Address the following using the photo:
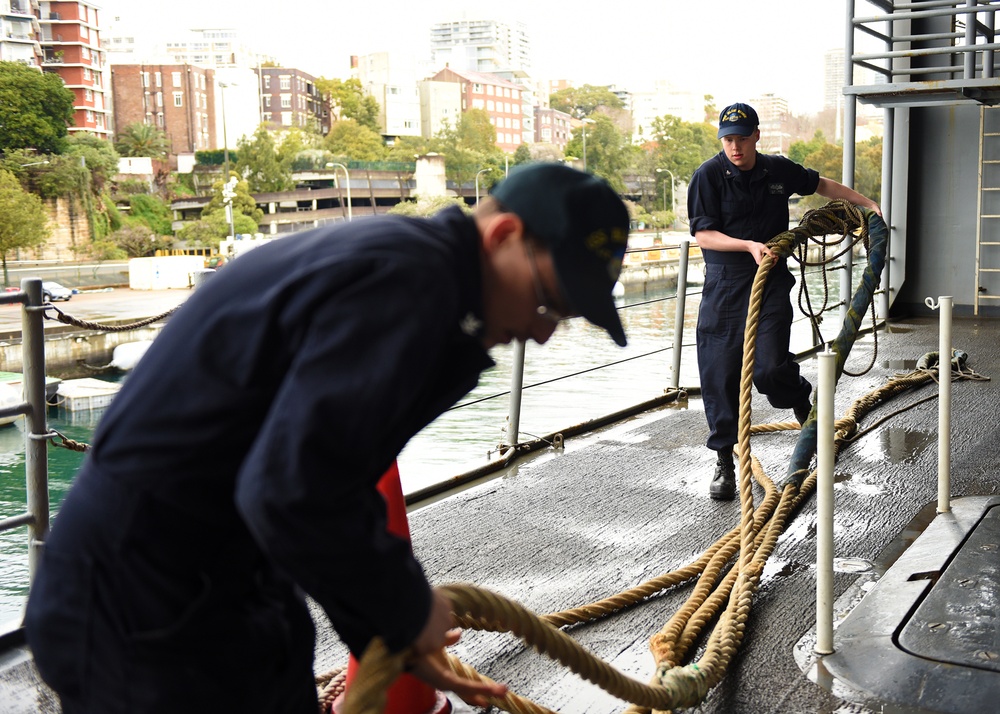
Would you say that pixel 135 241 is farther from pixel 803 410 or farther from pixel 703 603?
pixel 703 603

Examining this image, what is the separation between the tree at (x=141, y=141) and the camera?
8806 centimetres

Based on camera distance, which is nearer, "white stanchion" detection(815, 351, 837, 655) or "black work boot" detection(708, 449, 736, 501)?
"white stanchion" detection(815, 351, 837, 655)

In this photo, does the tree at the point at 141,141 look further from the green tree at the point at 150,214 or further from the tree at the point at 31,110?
the tree at the point at 31,110

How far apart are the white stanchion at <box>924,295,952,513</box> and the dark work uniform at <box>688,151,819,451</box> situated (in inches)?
31.4

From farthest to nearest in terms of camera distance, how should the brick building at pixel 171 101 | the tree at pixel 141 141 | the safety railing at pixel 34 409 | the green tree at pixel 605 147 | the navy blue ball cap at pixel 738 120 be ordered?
the brick building at pixel 171 101, the tree at pixel 141 141, the green tree at pixel 605 147, the navy blue ball cap at pixel 738 120, the safety railing at pixel 34 409

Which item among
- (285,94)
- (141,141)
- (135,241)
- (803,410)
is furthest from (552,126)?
(803,410)

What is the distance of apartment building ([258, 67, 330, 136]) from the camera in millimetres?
125375

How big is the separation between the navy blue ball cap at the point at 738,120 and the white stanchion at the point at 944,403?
1.15 m

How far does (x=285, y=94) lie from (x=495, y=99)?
33.4 meters

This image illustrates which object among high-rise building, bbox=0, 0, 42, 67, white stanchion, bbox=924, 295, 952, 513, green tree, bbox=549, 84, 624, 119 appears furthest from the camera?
green tree, bbox=549, 84, 624, 119

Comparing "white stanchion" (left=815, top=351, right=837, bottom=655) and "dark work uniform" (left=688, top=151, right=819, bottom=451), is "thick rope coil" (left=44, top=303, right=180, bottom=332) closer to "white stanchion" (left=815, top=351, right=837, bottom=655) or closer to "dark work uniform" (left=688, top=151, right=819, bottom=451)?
"white stanchion" (left=815, top=351, right=837, bottom=655)

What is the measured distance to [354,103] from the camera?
97875 millimetres

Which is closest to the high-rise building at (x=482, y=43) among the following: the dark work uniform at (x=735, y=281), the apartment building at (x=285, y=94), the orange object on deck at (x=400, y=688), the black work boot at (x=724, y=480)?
the apartment building at (x=285, y=94)

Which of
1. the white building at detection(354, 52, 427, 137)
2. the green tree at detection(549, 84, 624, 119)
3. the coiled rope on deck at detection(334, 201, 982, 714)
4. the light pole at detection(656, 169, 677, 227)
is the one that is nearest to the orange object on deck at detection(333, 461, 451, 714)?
the coiled rope on deck at detection(334, 201, 982, 714)
